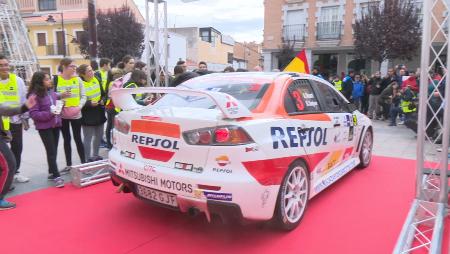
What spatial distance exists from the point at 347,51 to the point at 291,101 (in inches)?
905

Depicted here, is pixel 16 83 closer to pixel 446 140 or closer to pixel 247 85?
pixel 247 85

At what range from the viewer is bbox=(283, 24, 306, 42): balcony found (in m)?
25.9

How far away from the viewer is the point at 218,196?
9.73 ft

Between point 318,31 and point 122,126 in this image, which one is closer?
point 122,126

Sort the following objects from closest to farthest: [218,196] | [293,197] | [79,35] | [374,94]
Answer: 1. [218,196]
2. [293,197]
3. [374,94]
4. [79,35]

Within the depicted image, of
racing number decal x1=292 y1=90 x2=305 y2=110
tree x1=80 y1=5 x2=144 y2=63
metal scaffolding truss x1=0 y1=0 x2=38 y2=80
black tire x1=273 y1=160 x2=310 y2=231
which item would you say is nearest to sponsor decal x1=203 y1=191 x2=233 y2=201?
black tire x1=273 y1=160 x2=310 y2=231

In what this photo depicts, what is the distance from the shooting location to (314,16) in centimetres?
2544

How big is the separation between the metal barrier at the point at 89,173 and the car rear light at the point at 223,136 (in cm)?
215

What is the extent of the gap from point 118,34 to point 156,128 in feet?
A: 91.7

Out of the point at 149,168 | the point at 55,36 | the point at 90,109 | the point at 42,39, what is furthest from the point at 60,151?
the point at 42,39

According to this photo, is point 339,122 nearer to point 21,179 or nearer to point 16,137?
point 16,137

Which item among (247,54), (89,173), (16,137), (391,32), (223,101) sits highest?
(247,54)

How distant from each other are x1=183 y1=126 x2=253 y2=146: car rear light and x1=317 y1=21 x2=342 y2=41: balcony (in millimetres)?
23535

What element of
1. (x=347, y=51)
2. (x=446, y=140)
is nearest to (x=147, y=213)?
(x=446, y=140)
